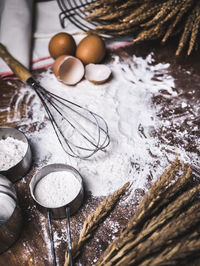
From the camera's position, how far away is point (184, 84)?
121 cm

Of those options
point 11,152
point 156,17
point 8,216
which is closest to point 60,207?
point 8,216

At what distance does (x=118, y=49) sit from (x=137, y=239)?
94 cm

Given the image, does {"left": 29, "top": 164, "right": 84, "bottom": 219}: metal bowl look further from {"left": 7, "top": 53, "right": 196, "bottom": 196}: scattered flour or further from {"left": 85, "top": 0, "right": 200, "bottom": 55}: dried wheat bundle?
{"left": 85, "top": 0, "right": 200, "bottom": 55}: dried wheat bundle

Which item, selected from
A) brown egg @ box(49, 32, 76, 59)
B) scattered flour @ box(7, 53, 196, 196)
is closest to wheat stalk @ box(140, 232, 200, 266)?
scattered flour @ box(7, 53, 196, 196)

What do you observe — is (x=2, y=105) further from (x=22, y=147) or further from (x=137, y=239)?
(x=137, y=239)

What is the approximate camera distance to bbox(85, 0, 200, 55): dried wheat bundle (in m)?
1.20

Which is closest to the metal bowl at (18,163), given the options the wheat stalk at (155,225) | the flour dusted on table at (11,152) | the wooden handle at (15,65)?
the flour dusted on table at (11,152)

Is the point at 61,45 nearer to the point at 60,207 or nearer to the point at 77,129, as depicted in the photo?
the point at 77,129

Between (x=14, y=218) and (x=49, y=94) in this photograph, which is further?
(x=49, y=94)

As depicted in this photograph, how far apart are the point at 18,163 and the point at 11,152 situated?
0.22 feet

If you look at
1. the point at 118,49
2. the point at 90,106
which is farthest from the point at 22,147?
the point at 118,49

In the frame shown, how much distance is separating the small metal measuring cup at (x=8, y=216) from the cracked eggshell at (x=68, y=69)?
511 mm

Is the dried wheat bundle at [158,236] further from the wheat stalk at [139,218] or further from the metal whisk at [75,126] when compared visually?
the metal whisk at [75,126]

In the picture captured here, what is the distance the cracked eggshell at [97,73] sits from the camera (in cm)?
122
